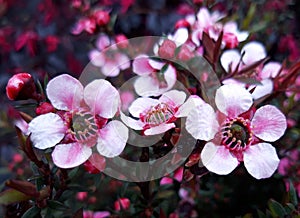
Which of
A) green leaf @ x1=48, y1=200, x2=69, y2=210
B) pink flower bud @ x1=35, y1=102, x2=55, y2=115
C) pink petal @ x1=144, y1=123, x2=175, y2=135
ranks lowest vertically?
green leaf @ x1=48, y1=200, x2=69, y2=210

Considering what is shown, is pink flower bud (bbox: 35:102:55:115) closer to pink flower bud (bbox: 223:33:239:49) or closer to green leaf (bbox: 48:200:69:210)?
green leaf (bbox: 48:200:69:210)

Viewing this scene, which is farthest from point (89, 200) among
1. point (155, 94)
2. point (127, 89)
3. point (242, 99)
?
point (242, 99)

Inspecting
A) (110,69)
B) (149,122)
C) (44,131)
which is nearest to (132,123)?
(149,122)

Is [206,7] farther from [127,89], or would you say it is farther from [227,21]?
[127,89]

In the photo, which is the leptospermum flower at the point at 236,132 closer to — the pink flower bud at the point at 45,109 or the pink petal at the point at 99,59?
the pink flower bud at the point at 45,109

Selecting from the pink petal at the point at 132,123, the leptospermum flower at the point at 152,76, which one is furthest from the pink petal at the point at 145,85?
the pink petal at the point at 132,123

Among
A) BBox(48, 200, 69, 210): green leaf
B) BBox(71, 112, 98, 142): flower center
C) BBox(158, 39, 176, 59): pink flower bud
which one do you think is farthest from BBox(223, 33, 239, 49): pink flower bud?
BBox(48, 200, 69, 210): green leaf

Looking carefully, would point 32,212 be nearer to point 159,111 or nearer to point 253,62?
point 159,111
